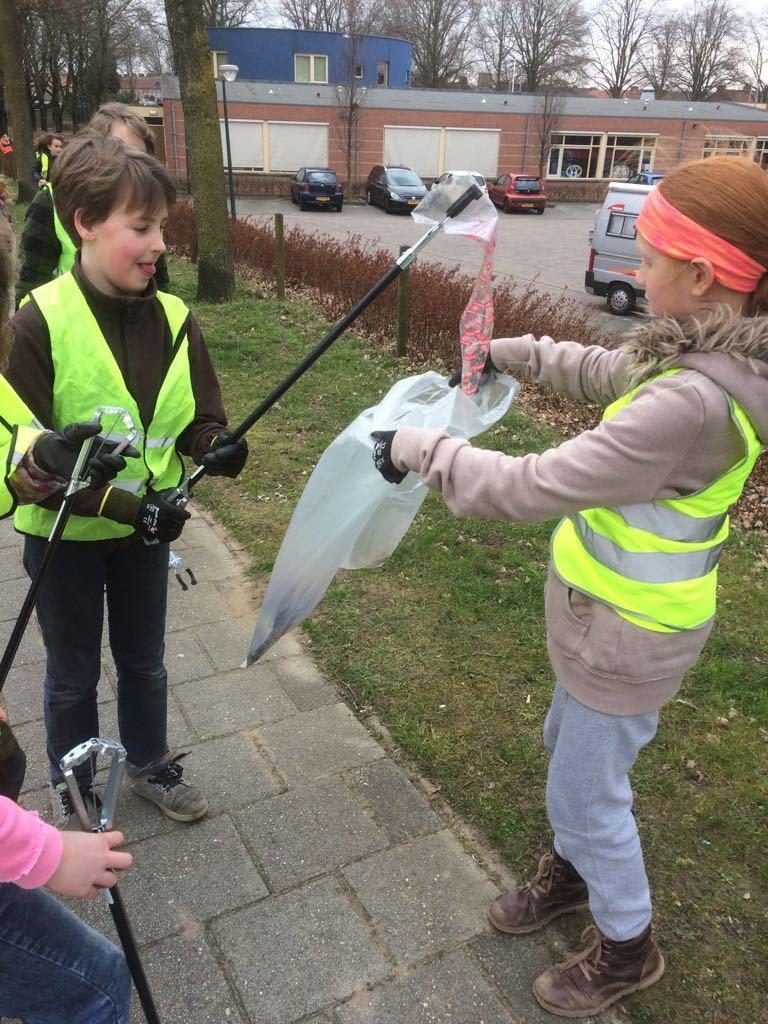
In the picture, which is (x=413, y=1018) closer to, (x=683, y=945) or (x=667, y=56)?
(x=683, y=945)

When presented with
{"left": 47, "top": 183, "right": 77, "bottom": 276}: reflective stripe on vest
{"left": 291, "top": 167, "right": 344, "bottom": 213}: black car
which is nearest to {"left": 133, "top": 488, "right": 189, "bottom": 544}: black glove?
{"left": 47, "top": 183, "right": 77, "bottom": 276}: reflective stripe on vest

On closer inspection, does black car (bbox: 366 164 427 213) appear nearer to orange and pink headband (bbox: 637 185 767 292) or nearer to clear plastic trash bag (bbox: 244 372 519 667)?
clear plastic trash bag (bbox: 244 372 519 667)

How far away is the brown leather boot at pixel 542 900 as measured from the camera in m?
2.19

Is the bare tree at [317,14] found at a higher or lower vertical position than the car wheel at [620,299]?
higher

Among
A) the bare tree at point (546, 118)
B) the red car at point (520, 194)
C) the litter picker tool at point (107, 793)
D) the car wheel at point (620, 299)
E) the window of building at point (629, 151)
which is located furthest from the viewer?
the window of building at point (629, 151)

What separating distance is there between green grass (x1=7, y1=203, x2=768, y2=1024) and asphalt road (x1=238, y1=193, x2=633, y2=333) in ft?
23.2

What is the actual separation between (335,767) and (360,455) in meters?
1.25

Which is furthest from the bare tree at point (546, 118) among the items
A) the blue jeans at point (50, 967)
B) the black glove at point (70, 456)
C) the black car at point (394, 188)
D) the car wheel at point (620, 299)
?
the blue jeans at point (50, 967)

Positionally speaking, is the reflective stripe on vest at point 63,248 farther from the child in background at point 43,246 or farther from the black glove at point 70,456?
the black glove at point 70,456

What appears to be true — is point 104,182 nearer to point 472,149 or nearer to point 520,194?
point 520,194

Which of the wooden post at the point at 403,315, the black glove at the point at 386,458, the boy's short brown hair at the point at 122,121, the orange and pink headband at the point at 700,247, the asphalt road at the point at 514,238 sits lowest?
the asphalt road at the point at 514,238

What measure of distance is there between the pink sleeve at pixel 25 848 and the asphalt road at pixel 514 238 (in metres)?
10.2

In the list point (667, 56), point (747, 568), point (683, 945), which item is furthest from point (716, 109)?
point (683, 945)

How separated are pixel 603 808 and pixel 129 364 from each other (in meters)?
1.63
